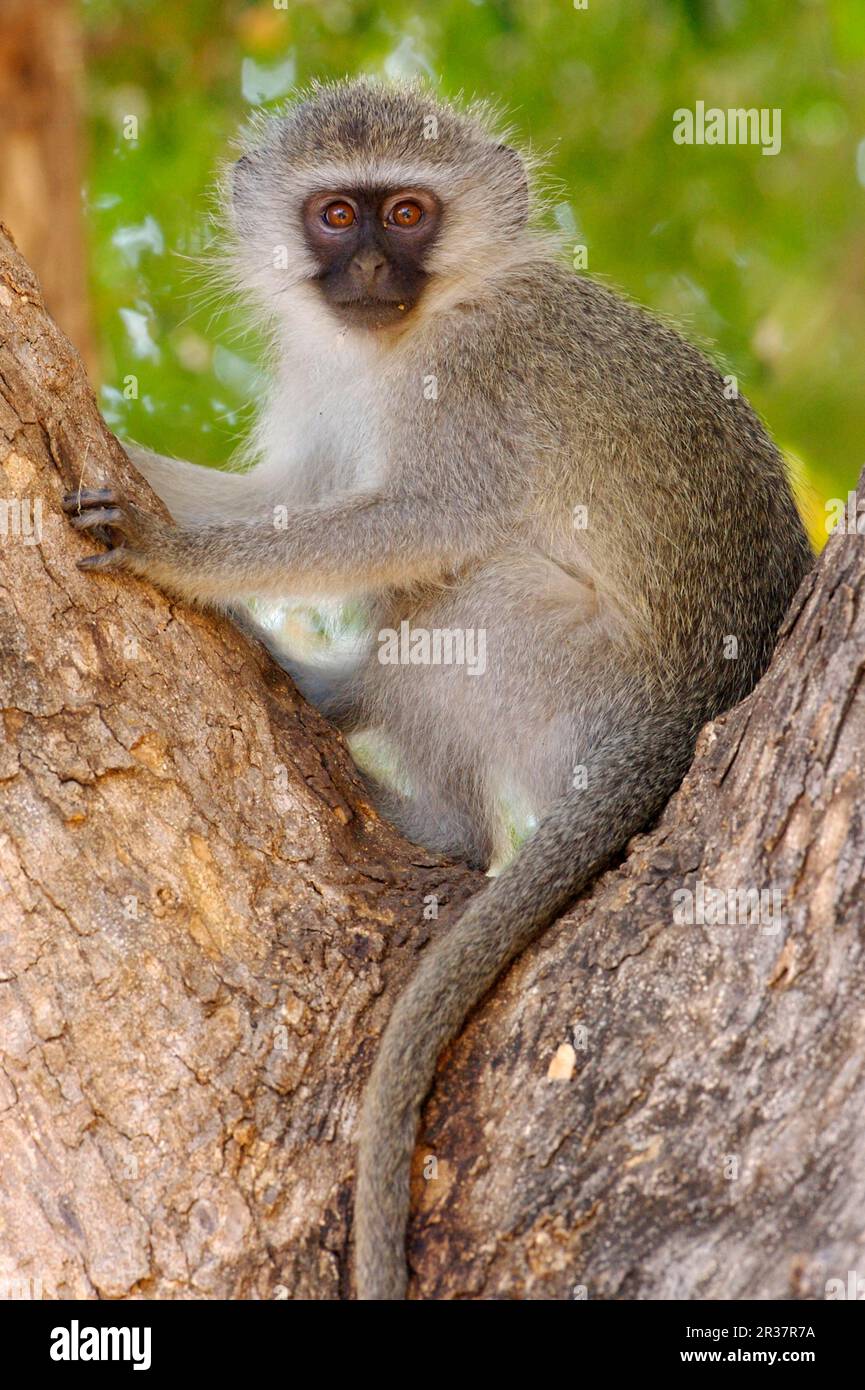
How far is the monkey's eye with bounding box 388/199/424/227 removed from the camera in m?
5.29

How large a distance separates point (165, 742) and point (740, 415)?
2536 millimetres

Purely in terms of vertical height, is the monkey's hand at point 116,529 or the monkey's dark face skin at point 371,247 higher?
the monkey's dark face skin at point 371,247

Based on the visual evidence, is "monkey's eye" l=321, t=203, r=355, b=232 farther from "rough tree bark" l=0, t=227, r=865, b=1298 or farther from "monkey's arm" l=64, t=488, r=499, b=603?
"rough tree bark" l=0, t=227, r=865, b=1298

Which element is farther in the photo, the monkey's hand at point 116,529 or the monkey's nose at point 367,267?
the monkey's nose at point 367,267

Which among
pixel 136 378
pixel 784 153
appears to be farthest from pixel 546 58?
pixel 136 378

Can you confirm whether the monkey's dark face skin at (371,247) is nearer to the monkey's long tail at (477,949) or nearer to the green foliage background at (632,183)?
the green foliage background at (632,183)

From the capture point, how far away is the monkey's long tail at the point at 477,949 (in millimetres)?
2957

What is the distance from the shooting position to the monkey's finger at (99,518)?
3717 mm

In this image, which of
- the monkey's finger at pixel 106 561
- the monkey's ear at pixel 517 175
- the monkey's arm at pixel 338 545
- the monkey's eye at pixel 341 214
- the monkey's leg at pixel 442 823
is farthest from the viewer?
the monkey's ear at pixel 517 175

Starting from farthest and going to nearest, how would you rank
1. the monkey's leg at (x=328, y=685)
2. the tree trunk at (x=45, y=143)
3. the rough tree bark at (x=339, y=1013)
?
the tree trunk at (x=45, y=143), the monkey's leg at (x=328, y=685), the rough tree bark at (x=339, y=1013)

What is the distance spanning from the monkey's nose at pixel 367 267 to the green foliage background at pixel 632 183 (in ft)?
5.44

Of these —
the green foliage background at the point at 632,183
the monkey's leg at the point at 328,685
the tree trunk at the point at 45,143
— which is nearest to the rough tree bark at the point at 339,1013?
the monkey's leg at the point at 328,685

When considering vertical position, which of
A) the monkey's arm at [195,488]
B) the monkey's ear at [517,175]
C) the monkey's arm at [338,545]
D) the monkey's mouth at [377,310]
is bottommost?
the monkey's arm at [338,545]
